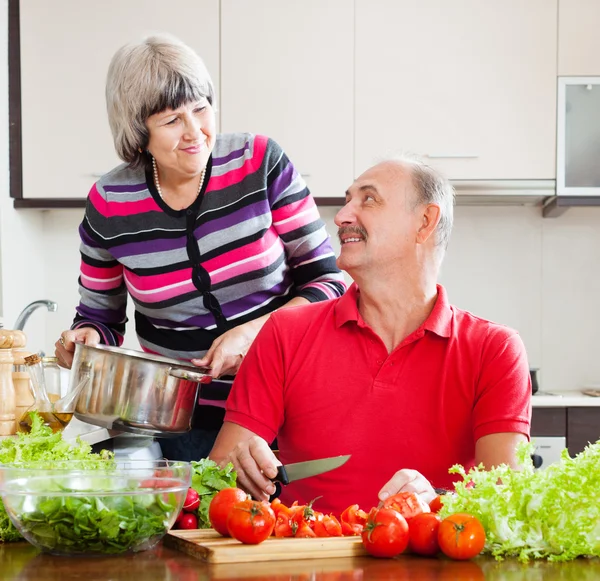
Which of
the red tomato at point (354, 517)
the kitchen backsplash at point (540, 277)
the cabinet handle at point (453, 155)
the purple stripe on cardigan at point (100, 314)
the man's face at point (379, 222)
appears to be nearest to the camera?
the red tomato at point (354, 517)

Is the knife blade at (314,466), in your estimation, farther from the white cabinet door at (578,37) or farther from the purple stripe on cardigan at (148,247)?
the white cabinet door at (578,37)

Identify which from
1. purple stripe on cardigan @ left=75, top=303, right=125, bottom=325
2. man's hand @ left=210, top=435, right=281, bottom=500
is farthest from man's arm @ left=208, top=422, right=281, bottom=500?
purple stripe on cardigan @ left=75, top=303, right=125, bottom=325

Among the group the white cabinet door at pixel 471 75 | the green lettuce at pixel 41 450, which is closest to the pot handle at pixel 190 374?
the green lettuce at pixel 41 450

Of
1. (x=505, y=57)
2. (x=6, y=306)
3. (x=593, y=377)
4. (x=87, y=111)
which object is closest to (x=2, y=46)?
(x=87, y=111)

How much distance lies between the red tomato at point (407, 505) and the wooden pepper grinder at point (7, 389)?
41.4 inches

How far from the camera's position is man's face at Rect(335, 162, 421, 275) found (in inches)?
75.0

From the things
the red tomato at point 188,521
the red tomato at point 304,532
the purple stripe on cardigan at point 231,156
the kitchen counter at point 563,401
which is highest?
the purple stripe on cardigan at point 231,156

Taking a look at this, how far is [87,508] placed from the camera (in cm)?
107

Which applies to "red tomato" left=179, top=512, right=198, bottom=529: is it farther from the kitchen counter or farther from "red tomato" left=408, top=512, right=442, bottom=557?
the kitchen counter

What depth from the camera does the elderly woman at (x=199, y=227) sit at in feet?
6.54

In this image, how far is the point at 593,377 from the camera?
148 inches

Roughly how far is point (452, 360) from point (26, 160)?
2.23 metres

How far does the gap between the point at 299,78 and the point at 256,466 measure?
2229 millimetres

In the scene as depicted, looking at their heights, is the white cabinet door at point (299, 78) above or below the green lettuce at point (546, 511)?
above
